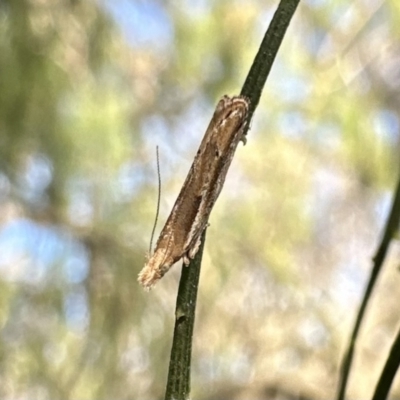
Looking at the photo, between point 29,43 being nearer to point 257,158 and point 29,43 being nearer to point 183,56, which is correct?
point 183,56

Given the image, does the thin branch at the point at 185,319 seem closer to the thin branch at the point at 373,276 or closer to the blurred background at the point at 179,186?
the thin branch at the point at 373,276

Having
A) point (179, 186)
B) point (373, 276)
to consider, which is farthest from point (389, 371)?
point (179, 186)

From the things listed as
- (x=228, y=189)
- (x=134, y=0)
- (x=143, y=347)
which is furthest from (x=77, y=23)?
(x=143, y=347)

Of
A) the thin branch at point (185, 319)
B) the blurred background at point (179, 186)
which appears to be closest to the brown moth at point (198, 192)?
the thin branch at point (185, 319)

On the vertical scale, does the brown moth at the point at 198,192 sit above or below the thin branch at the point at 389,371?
above

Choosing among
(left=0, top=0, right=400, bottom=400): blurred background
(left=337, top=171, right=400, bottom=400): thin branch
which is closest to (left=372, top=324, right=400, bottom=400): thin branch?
(left=337, top=171, right=400, bottom=400): thin branch

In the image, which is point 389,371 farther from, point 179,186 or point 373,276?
point 179,186
